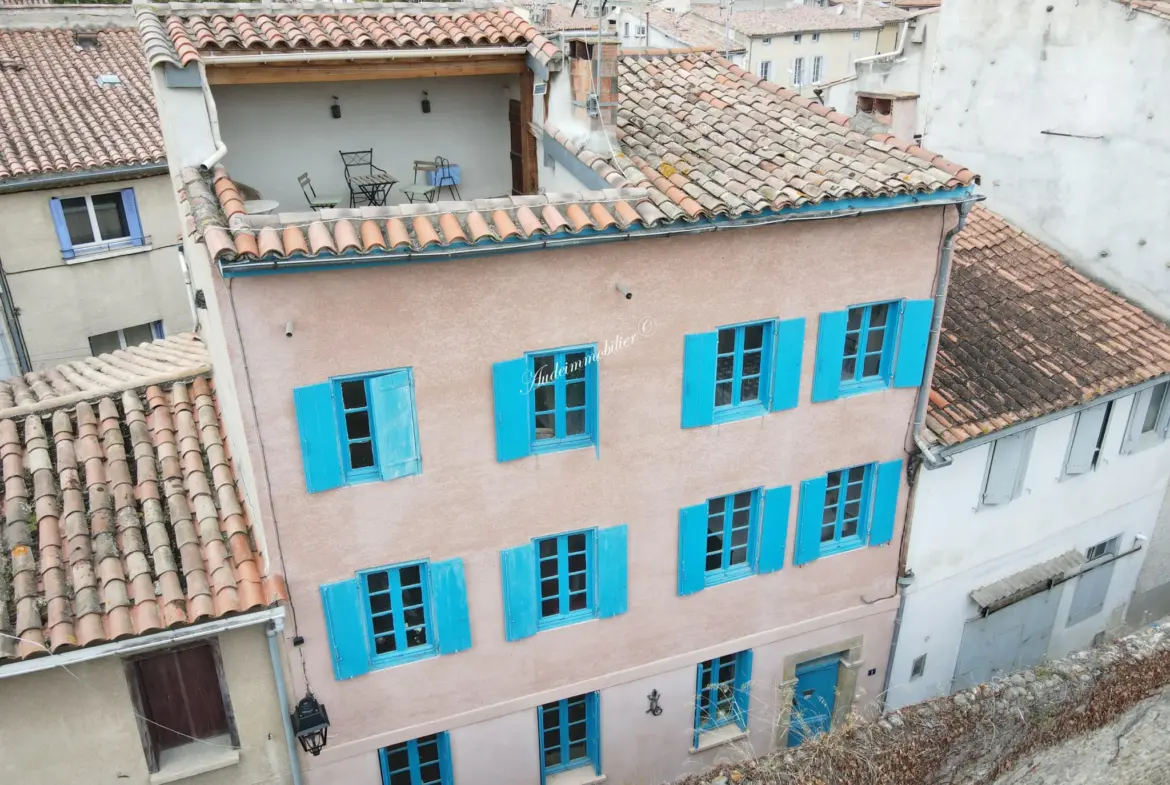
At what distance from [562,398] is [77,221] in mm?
13232

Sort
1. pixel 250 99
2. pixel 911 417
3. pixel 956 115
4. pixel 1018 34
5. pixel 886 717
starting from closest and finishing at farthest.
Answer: pixel 886 717 < pixel 250 99 < pixel 911 417 < pixel 1018 34 < pixel 956 115

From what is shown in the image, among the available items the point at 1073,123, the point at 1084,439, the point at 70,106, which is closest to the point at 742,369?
the point at 1084,439

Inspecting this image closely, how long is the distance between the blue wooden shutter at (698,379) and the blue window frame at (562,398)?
1.08m

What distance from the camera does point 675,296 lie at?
900 cm

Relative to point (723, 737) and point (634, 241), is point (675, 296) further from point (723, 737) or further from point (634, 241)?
point (723, 737)

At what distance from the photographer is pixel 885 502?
1134cm

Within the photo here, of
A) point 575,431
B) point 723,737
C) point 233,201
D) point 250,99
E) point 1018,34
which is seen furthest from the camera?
point 1018,34

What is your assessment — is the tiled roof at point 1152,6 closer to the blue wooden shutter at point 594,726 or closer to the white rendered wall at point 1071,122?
the white rendered wall at point 1071,122

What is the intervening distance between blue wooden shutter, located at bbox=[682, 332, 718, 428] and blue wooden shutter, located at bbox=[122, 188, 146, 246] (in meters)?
13.6

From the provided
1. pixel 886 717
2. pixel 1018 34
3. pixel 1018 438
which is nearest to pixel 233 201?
pixel 886 717

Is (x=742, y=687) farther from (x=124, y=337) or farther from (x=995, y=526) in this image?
(x=124, y=337)

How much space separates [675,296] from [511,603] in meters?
3.91

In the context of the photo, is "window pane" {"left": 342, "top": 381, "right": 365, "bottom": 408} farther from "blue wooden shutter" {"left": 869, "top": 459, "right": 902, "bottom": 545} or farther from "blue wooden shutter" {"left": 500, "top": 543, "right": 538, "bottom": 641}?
"blue wooden shutter" {"left": 869, "top": 459, "right": 902, "bottom": 545}

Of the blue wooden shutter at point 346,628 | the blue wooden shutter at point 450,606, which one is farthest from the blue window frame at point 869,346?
the blue wooden shutter at point 346,628
